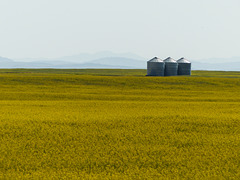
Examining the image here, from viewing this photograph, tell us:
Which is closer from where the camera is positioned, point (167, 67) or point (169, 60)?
point (167, 67)

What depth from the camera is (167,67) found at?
70.1 meters

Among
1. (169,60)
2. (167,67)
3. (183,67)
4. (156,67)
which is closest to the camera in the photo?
(156,67)

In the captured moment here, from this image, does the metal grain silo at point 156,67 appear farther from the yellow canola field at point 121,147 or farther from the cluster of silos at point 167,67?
the yellow canola field at point 121,147

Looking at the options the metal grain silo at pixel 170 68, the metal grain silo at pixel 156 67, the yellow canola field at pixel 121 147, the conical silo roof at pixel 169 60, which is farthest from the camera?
the conical silo roof at pixel 169 60

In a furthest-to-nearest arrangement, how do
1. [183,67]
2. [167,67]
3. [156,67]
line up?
1. [183,67]
2. [167,67]
3. [156,67]

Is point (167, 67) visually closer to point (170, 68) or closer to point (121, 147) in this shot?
point (170, 68)

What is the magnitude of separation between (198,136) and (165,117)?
13.8 feet

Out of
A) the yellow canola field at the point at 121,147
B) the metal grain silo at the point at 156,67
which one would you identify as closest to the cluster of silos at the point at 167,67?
the metal grain silo at the point at 156,67


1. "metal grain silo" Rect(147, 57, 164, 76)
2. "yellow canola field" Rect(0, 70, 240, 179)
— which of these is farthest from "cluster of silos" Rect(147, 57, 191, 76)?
"yellow canola field" Rect(0, 70, 240, 179)

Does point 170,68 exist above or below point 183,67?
below

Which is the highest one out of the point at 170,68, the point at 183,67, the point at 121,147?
the point at 183,67

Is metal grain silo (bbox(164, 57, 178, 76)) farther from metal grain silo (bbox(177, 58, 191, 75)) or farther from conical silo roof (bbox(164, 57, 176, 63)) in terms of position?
metal grain silo (bbox(177, 58, 191, 75))

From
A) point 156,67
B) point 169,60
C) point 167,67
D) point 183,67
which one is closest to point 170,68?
point 167,67

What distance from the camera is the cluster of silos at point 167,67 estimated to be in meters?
68.1
